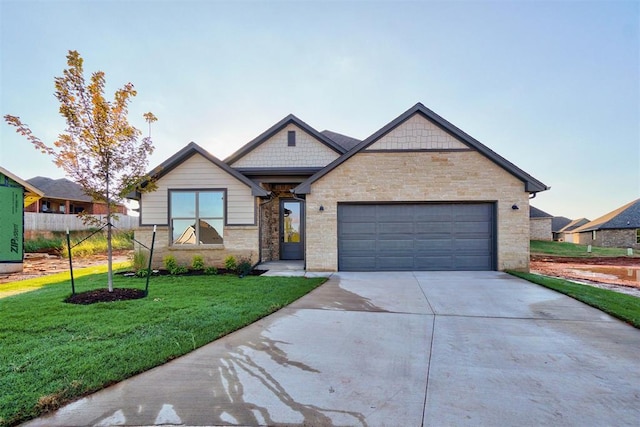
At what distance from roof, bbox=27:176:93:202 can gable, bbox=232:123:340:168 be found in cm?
2538

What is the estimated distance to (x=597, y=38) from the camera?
11312 millimetres

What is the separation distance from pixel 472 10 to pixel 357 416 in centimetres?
1350

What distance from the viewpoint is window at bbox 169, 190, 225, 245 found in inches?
444

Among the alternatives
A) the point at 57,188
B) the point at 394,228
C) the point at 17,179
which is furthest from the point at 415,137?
the point at 57,188

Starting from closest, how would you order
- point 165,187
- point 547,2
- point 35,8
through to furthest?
point 35,8
point 547,2
point 165,187

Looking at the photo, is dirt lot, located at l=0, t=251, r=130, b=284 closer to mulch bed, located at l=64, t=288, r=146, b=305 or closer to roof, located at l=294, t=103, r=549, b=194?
mulch bed, located at l=64, t=288, r=146, b=305

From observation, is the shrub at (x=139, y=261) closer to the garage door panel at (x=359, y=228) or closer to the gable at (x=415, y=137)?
the garage door panel at (x=359, y=228)

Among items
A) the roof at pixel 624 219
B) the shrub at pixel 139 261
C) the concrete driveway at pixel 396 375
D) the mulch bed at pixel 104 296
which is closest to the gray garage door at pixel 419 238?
the concrete driveway at pixel 396 375

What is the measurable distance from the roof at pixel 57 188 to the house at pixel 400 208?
25.6 meters

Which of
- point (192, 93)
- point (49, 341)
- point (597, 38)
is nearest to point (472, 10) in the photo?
point (597, 38)

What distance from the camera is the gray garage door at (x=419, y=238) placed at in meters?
10.6

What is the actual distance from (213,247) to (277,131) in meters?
5.75

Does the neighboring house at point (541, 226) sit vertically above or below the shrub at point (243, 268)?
above

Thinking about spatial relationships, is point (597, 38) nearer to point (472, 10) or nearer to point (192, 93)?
point (472, 10)
